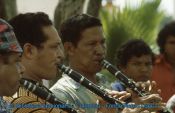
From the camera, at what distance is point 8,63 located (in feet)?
10.6

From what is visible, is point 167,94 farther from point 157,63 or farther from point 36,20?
point 36,20

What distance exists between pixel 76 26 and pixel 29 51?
31.7 inches

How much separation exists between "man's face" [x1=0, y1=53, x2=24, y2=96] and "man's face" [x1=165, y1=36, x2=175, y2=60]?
10.7 feet

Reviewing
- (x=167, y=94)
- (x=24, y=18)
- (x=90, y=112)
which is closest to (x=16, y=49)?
(x=24, y=18)

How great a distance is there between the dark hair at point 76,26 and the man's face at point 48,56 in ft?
1.93

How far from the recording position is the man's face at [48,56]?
397 cm

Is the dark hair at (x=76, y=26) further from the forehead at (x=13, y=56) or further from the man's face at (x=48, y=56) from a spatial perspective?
the forehead at (x=13, y=56)

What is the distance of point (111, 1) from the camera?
1084cm

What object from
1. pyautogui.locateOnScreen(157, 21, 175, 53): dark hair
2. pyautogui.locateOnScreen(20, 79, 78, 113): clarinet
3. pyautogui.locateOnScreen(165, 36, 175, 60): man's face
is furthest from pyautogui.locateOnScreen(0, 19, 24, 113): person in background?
pyautogui.locateOnScreen(157, 21, 175, 53): dark hair

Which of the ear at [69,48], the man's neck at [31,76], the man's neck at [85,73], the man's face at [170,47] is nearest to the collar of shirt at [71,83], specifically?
the man's neck at [85,73]

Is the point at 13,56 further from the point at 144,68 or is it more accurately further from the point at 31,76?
the point at 144,68

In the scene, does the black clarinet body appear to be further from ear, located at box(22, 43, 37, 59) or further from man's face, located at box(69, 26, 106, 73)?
ear, located at box(22, 43, 37, 59)

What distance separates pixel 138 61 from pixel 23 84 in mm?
2181

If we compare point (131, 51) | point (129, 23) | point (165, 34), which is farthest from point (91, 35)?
point (129, 23)
